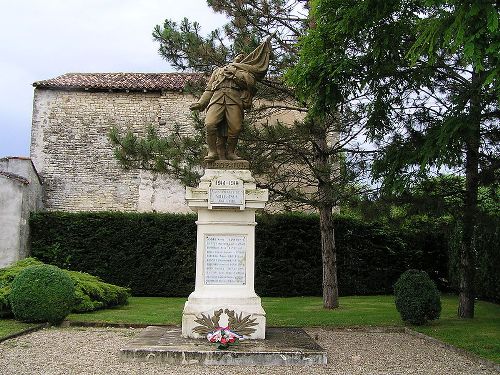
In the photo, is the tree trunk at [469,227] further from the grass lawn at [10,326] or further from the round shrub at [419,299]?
the grass lawn at [10,326]

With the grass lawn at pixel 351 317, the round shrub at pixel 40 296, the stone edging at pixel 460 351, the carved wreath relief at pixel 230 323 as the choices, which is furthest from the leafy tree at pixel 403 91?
the round shrub at pixel 40 296

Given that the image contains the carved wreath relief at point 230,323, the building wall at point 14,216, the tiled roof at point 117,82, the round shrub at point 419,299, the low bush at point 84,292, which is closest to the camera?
the carved wreath relief at point 230,323

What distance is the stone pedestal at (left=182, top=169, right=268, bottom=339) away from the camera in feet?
27.0

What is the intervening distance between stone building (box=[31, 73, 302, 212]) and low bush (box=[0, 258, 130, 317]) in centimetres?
744

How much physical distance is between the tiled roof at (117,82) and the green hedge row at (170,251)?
618 cm

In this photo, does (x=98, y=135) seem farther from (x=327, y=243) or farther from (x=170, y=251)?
(x=327, y=243)

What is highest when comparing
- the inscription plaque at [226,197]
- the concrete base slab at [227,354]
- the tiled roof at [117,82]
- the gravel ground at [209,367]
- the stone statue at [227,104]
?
the tiled roof at [117,82]

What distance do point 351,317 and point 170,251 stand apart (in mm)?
7332

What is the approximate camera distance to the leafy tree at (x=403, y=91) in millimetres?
9016

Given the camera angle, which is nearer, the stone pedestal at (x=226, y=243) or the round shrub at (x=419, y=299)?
the stone pedestal at (x=226, y=243)

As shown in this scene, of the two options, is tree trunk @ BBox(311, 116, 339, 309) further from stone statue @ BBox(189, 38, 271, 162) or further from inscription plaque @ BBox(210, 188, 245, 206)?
inscription plaque @ BBox(210, 188, 245, 206)

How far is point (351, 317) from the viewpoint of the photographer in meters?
12.7

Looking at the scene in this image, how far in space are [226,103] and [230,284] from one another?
108 inches

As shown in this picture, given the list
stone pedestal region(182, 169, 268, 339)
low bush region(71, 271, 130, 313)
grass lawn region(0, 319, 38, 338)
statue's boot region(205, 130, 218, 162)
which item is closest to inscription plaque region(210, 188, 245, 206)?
stone pedestal region(182, 169, 268, 339)
